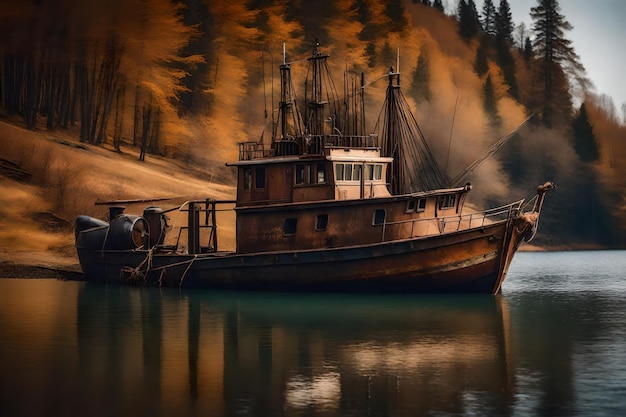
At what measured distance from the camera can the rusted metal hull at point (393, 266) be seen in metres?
37.6

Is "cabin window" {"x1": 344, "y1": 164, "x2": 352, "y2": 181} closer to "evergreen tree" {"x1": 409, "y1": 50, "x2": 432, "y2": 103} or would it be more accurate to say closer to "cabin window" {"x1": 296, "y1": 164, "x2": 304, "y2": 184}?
"cabin window" {"x1": 296, "y1": 164, "x2": 304, "y2": 184}

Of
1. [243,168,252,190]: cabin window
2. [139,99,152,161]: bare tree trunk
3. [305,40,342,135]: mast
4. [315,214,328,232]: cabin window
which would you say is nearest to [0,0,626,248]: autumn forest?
[139,99,152,161]: bare tree trunk

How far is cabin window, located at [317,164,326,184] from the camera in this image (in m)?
39.9

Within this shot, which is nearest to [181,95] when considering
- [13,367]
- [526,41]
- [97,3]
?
[97,3]

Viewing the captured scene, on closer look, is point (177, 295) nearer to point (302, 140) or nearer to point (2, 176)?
point (302, 140)

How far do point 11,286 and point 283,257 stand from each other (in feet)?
46.0

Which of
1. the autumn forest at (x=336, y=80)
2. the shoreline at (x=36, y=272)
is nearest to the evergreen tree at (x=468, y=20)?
the autumn forest at (x=336, y=80)

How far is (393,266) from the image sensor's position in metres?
38.2

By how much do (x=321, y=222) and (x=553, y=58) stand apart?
7187 cm

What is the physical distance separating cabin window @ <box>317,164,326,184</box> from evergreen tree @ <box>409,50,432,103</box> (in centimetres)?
5885

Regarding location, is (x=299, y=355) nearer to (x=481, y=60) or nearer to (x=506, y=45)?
(x=481, y=60)

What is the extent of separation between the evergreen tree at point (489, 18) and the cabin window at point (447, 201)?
235 ft

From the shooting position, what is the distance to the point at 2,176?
231 feet

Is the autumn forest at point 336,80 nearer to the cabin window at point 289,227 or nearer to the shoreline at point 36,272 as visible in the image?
the shoreline at point 36,272
